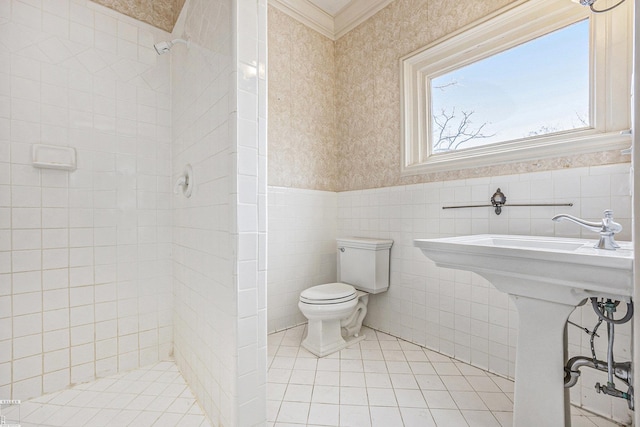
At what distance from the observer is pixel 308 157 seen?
255 centimetres

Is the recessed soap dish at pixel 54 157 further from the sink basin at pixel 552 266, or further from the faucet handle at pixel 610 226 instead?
the faucet handle at pixel 610 226


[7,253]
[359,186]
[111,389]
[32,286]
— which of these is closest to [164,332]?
[111,389]

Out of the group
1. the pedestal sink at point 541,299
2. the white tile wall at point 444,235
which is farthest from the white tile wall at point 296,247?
the pedestal sink at point 541,299

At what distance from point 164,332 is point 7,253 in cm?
94

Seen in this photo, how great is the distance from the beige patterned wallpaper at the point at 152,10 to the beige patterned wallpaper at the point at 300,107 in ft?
2.37

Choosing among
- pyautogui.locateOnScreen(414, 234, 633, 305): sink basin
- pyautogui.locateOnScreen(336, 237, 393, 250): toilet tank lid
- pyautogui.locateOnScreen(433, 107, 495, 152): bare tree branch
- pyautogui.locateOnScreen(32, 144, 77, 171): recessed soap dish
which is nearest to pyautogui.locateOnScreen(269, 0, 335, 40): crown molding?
pyautogui.locateOnScreen(433, 107, 495, 152): bare tree branch

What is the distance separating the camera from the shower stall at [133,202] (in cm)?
113

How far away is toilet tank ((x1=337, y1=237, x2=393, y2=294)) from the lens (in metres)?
2.14

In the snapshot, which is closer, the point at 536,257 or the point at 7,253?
the point at 536,257

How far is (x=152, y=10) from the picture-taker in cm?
184

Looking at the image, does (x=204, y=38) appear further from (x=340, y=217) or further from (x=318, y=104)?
(x=340, y=217)

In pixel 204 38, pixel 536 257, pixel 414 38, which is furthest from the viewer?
pixel 414 38

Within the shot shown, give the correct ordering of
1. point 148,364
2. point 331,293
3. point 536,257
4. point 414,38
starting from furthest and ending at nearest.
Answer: point 414,38, point 331,293, point 148,364, point 536,257

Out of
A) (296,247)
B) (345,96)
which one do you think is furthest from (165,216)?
(345,96)
